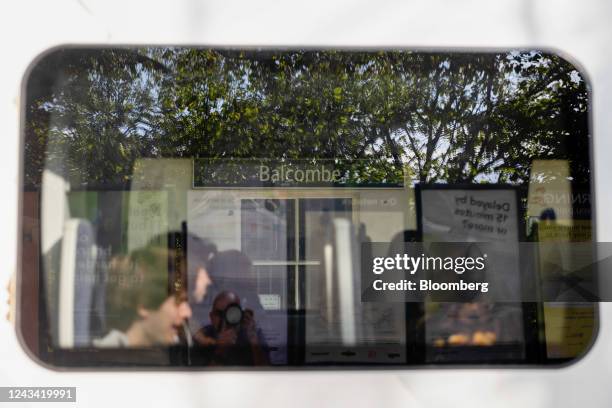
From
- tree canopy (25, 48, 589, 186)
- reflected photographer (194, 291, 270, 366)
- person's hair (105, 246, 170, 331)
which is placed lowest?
reflected photographer (194, 291, 270, 366)

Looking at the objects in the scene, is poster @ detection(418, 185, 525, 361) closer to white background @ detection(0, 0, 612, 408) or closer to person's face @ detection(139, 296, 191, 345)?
white background @ detection(0, 0, 612, 408)

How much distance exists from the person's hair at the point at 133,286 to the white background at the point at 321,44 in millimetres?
237

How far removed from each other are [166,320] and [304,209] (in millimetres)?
691

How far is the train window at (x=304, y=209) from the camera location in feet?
7.80

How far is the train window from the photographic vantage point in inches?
93.6

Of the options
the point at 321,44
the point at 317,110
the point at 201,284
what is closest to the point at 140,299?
the point at 201,284

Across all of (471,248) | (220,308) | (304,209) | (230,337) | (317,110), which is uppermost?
(317,110)

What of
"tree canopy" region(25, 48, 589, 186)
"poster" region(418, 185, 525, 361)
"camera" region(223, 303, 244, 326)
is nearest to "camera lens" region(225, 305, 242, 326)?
"camera" region(223, 303, 244, 326)

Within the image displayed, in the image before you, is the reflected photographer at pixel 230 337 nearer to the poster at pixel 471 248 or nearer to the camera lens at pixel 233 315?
the camera lens at pixel 233 315

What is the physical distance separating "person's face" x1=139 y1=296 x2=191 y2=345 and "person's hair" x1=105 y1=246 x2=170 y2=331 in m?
0.02

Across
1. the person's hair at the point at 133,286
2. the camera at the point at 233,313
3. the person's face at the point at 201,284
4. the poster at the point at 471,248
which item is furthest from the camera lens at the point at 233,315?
the poster at the point at 471,248

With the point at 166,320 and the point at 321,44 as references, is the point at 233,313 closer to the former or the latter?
the point at 166,320

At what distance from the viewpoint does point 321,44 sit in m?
2.43

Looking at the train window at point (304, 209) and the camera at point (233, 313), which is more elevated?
the train window at point (304, 209)
